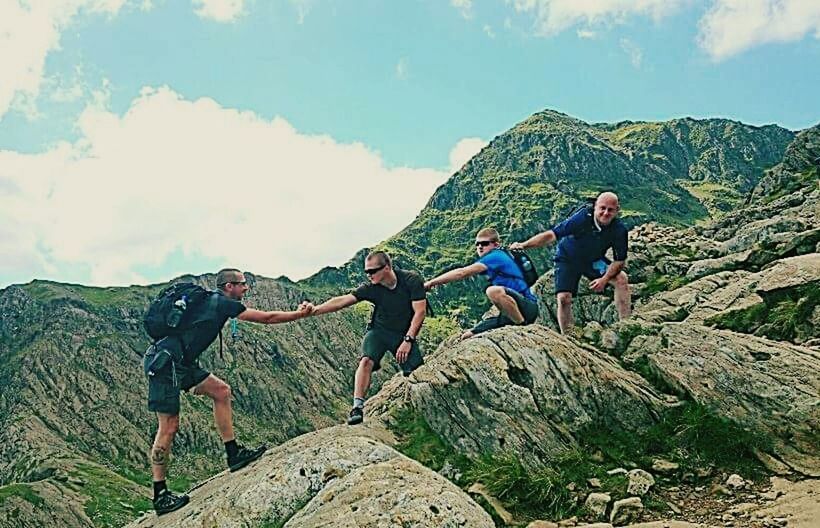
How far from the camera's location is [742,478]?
11.3m

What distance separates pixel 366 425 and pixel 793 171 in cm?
11261

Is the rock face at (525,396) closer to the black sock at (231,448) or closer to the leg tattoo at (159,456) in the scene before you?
the black sock at (231,448)

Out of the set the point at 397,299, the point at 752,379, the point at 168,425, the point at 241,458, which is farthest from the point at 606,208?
the point at 168,425

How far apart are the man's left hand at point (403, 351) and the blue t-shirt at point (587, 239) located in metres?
4.61

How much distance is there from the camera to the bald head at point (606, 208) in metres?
15.6

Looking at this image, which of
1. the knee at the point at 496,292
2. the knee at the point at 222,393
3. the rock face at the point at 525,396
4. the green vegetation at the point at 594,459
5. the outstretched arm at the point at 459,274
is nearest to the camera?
the green vegetation at the point at 594,459

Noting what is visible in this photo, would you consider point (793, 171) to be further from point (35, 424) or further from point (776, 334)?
point (35, 424)

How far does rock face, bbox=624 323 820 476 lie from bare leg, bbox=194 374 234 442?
8.73 metres

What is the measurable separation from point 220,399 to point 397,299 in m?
4.17

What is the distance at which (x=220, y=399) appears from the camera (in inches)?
512

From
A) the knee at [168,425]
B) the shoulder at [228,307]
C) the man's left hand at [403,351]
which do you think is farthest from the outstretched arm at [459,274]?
the knee at [168,425]

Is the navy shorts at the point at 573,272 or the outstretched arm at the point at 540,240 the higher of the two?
the outstretched arm at the point at 540,240

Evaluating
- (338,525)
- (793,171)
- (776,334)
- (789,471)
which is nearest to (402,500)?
(338,525)

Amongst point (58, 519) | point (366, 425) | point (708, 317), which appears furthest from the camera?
point (58, 519)
